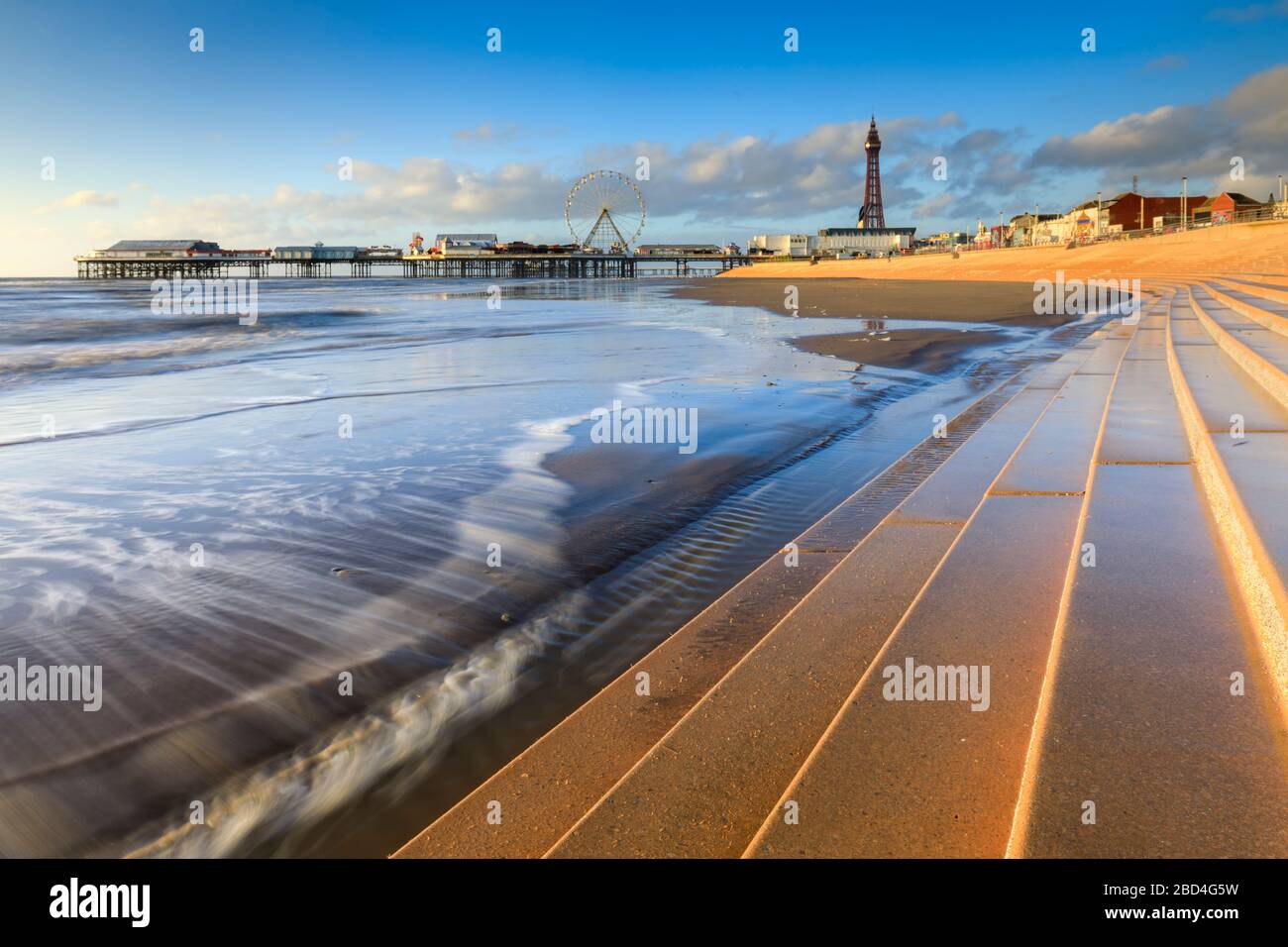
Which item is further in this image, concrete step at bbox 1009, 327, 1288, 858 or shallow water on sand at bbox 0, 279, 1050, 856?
shallow water on sand at bbox 0, 279, 1050, 856

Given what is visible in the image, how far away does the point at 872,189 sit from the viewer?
185750mm

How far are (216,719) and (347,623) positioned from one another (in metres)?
0.91

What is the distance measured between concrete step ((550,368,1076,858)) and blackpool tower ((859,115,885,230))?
191189 mm

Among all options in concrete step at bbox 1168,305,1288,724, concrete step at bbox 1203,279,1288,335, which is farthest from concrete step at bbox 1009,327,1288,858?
concrete step at bbox 1203,279,1288,335

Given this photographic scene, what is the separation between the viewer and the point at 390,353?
63.8ft

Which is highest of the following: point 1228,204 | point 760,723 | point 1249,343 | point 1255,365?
point 1228,204

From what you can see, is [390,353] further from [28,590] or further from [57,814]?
[57,814]

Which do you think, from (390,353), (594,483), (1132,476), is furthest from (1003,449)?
(390,353)

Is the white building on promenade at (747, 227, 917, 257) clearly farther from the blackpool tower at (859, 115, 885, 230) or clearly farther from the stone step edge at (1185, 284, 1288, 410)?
the stone step edge at (1185, 284, 1288, 410)

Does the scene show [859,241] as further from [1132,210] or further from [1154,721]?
[1154,721]

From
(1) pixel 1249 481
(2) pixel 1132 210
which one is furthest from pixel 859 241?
(1) pixel 1249 481

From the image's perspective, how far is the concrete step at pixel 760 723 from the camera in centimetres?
225

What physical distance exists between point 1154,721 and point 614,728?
5.65 ft

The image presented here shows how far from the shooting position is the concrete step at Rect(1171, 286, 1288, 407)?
22.7 feet
